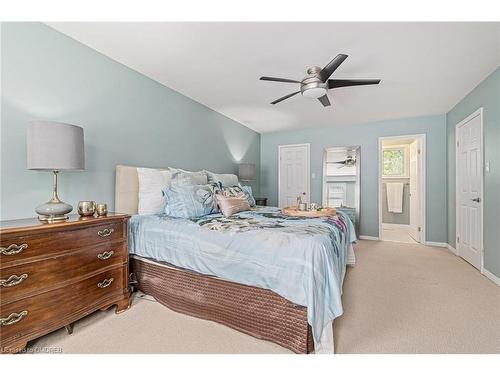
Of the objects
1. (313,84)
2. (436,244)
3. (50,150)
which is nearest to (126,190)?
(50,150)

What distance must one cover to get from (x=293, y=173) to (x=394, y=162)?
2.89 m

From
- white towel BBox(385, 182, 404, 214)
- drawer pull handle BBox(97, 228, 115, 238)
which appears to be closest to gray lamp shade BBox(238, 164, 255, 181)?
drawer pull handle BBox(97, 228, 115, 238)

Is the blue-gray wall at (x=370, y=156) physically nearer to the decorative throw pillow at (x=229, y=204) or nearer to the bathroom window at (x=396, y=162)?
the bathroom window at (x=396, y=162)

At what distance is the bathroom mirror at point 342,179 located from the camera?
5016 mm

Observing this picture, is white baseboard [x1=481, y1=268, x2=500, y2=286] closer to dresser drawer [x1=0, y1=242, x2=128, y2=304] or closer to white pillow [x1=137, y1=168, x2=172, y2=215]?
white pillow [x1=137, y1=168, x2=172, y2=215]

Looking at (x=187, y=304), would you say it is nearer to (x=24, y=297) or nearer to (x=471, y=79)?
(x=24, y=297)

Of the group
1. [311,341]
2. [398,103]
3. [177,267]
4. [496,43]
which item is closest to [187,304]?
[177,267]

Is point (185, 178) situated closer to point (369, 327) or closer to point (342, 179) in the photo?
point (369, 327)

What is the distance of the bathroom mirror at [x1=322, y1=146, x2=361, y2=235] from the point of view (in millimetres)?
5016

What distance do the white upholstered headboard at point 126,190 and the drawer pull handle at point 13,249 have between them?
1.10 m

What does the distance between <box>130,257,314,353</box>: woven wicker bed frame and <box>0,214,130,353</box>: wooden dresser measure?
29 cm
